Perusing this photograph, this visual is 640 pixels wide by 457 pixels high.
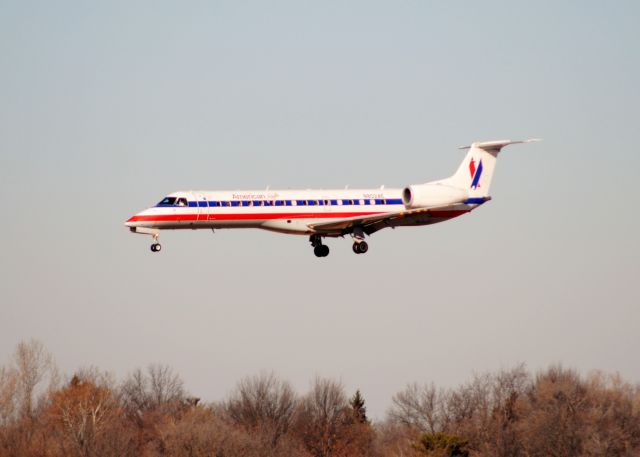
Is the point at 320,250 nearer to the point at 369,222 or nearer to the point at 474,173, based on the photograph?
the point at 369,222

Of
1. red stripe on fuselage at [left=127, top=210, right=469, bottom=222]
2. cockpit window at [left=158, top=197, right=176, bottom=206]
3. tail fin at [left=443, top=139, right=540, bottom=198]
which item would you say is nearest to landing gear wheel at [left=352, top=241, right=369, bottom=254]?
red stripe on fuselage at [left=127, top=210, right=469, bottom=222]

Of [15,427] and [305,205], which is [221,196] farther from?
[15,427]

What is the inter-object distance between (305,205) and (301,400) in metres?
38.5

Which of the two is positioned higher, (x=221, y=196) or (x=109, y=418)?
(x=221, y=196)

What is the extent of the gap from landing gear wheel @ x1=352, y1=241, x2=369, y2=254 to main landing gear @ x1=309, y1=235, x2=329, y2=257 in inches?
84.6

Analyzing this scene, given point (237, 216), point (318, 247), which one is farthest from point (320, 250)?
point (237, 216)

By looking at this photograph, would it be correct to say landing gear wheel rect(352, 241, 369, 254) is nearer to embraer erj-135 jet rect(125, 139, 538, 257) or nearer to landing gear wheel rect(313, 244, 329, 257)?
embraer erj-135 jet rect(125, 139, 538, 257)

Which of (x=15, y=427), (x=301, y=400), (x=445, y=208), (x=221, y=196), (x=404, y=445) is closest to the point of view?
(x=221, y=196)

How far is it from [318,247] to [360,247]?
9.13 ft

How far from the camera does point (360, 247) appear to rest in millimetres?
70750

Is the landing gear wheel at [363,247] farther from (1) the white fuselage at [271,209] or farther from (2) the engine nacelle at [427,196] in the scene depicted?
(2) the engine nacelle at [427,196]

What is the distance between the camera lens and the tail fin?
75.9 m

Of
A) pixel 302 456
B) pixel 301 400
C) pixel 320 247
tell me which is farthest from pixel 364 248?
pixel 301 400

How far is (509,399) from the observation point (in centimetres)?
10638
